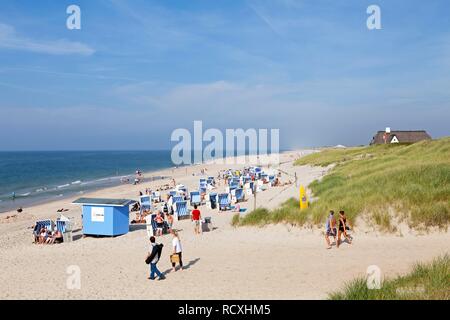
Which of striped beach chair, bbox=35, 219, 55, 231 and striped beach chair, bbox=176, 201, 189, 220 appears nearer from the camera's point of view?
striped beach chair, bbox=35, 219, 55, 231

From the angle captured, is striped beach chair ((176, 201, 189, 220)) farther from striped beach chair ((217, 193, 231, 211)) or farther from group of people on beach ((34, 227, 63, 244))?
group of people on beach ((34, 227, 63, 244))

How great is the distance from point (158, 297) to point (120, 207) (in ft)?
25.8

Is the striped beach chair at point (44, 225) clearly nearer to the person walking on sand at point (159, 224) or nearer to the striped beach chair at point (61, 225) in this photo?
the striped beach chair at point (61, 225)

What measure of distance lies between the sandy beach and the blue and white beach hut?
561 mm

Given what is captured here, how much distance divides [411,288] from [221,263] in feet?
16.1

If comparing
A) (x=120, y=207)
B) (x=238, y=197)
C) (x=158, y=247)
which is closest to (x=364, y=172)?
(x=238, y=197)

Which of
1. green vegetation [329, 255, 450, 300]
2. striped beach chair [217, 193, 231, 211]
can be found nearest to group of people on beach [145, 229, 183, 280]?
green vegetation [329, 255, 450, 300]

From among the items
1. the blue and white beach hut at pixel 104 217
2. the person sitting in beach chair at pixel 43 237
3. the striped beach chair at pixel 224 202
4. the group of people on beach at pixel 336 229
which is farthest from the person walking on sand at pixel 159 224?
the group of people on beach at pixel 336 229

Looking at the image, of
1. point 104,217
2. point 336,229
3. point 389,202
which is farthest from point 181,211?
point 389,202

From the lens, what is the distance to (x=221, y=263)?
10.4 metres

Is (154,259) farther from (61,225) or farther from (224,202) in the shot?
(224,202)

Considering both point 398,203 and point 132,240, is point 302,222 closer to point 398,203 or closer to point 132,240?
point 398,203

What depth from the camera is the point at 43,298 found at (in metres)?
8.37

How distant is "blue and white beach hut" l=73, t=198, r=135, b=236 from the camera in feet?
49.5
